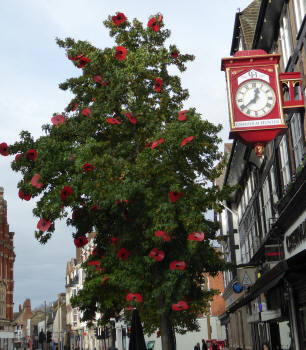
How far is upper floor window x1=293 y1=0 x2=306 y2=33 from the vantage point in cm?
1501

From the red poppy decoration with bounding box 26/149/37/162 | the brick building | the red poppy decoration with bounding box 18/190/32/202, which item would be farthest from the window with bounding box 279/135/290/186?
the brick building

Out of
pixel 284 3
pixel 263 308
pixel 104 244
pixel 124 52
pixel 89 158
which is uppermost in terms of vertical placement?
pixel 284 3

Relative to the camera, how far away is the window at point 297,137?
51.2ft

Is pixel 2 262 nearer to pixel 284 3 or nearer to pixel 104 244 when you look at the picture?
pixel 104 244

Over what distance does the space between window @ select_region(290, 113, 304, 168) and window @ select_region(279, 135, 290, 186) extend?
1.31 meters

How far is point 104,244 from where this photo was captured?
1831 centimetres

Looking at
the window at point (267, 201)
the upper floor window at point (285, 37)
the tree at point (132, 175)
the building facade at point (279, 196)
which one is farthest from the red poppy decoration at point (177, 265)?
the window at point (267, 201)

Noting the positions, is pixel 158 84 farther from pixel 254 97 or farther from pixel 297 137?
pixel 297 137

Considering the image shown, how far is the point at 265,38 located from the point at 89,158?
9438 millimetres

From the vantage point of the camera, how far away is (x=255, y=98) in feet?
44.2

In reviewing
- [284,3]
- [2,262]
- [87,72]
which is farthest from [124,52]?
[2,262]

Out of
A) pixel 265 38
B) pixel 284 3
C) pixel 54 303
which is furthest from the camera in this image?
pixel 54 303

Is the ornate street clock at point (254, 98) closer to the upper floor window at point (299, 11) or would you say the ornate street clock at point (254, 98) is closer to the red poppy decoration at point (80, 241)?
the upper floor window at point (299, 11)

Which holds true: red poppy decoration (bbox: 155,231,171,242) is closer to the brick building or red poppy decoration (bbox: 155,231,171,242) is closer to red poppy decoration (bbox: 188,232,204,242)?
red poppy decoration (bbox: 188,232,204,242)
